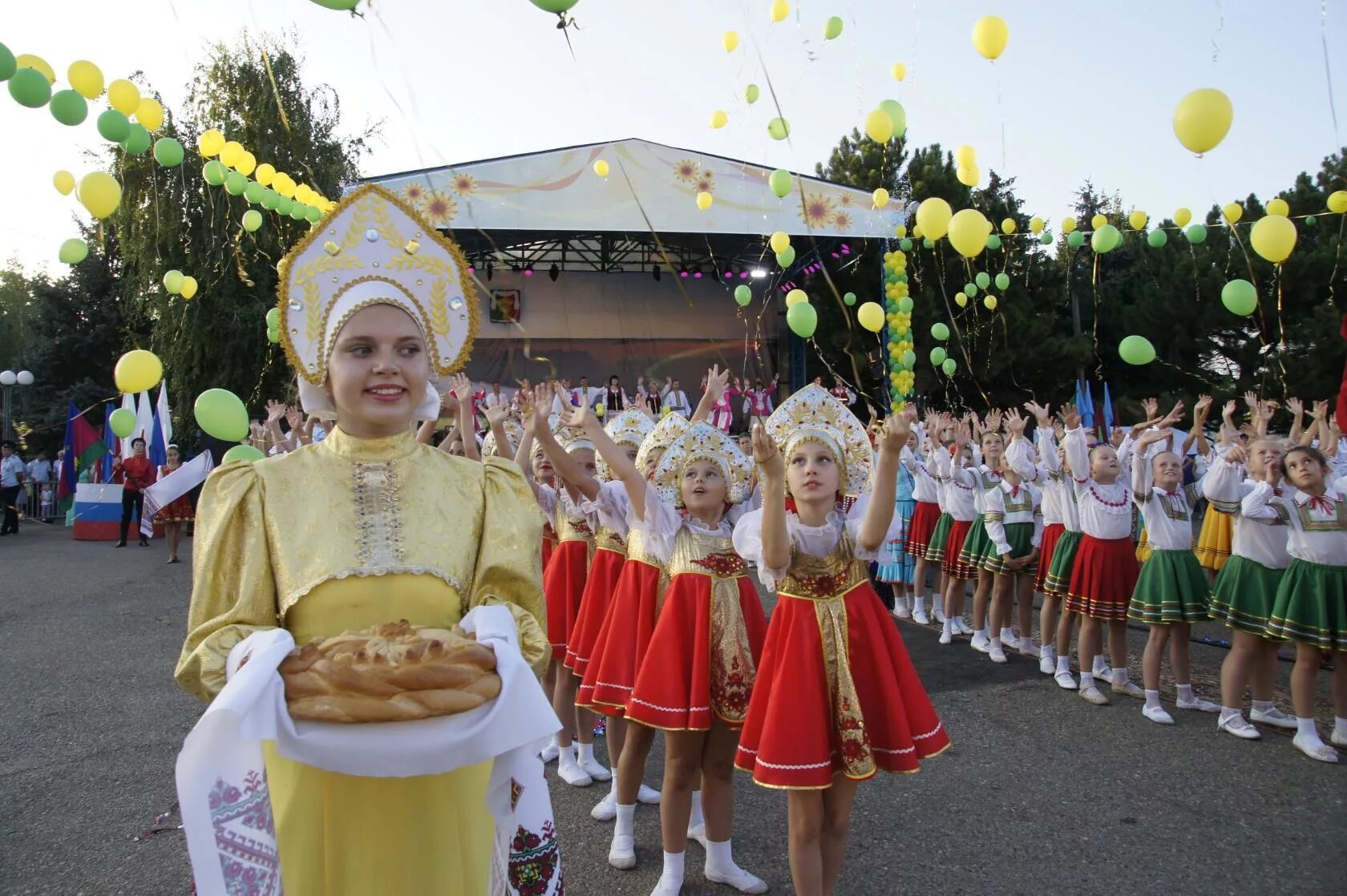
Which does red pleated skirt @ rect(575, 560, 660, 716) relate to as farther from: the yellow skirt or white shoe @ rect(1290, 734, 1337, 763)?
Result: the yellow skirt

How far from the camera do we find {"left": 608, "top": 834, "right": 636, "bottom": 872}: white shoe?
396 cm

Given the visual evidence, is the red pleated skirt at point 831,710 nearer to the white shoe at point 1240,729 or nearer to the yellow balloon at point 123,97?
the white shoe at point 1240,729

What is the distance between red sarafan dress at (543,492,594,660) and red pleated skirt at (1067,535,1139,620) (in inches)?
153

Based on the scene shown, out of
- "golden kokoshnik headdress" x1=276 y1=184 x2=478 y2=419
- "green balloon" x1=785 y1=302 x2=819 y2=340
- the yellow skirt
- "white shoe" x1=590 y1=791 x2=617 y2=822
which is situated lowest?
"white shoe" x1=590 y1=791 x2=617 y2=822

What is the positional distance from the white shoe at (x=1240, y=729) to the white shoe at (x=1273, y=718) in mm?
135

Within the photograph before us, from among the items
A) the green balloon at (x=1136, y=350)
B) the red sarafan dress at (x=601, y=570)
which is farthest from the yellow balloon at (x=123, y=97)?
the green balloon at (x=1136, y=350)

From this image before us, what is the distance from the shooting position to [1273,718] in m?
5.91

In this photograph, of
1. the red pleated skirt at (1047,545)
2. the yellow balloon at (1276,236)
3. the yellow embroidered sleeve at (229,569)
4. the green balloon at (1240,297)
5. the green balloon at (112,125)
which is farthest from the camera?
the green balloon at (1240,297)

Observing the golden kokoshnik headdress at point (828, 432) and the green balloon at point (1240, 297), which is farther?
the green balloon at point (1240, 297)

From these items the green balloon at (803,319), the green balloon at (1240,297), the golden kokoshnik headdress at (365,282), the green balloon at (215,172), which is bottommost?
the golden kokoshnik headdress at (365,282)

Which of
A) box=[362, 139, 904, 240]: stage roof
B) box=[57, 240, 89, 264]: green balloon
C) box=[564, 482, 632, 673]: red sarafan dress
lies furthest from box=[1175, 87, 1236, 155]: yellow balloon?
box=[362, 139, 904, 240]: stage roof

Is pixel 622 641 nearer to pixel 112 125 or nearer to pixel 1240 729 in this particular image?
pixel 1240 729

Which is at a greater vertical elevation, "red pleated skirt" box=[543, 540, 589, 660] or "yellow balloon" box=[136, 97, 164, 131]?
"yellow balloon" box=[136, 97, 164, 131]

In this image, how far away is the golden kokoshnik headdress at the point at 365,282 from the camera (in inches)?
87.4
